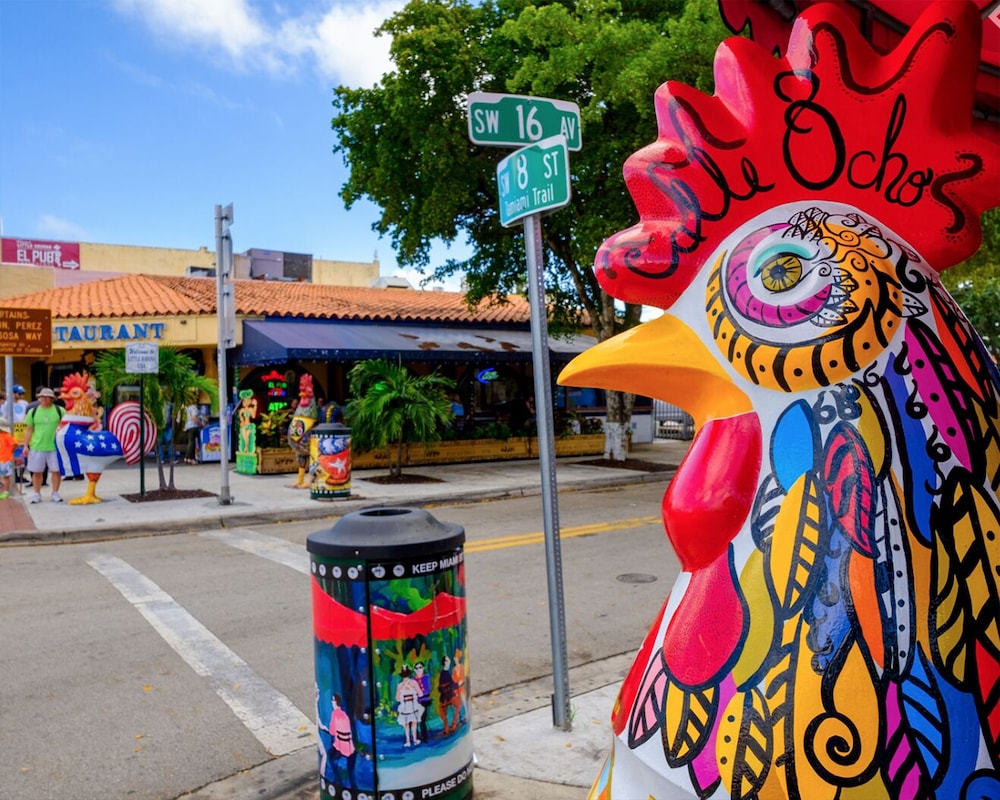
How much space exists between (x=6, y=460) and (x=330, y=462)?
523cm

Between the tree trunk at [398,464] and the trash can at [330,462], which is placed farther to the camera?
the tree trunk at [398,464]

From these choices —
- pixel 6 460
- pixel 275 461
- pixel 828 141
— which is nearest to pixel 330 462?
pixel 275 461

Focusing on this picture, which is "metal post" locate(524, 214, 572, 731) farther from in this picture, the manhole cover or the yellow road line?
the yellow road line

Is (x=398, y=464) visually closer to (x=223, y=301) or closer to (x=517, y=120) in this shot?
(x=223, y=301)

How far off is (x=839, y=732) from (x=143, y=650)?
5405 millimetres

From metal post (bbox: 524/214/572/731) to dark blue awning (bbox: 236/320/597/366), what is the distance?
1310cm

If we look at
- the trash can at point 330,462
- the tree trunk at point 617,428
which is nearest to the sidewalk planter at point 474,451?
the tree trunk at point 617,428

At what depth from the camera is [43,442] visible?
12.3m

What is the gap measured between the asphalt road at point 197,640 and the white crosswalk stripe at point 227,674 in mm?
12

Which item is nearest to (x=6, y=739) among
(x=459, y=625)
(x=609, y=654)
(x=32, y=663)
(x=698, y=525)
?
(x=32, y=663)

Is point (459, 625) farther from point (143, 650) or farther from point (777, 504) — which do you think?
point (143, 650)

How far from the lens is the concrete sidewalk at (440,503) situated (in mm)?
3652

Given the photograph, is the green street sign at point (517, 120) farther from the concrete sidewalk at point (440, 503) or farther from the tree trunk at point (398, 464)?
the tree trunk at point (398, 464)

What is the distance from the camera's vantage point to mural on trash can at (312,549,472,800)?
10.1 feet
